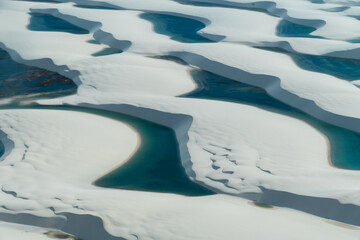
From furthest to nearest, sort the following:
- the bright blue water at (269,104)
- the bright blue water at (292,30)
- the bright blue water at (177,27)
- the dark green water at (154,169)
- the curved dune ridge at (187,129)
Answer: the bright blue water at (292,30), the bright blue water at (177,27), the bright blue water at (269,104), the dark green water at (154,169), the curved dune ridge at (187,129)

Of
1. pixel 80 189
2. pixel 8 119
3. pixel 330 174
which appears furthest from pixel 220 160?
pixel 8 119

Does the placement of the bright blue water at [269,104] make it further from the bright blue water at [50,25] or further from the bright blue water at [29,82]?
the bright blue water at [50,25]

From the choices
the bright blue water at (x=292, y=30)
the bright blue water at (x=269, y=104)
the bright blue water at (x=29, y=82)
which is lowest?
the bright blue water at (x=29, y=82)

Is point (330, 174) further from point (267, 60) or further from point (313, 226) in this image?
point (267, 60)

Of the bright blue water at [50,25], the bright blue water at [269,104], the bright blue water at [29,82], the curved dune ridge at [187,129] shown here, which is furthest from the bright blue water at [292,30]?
the bright blue water at [29,82]

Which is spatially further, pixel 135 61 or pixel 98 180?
pixel 135 61

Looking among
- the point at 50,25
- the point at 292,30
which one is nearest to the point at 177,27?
the point at 292,30
